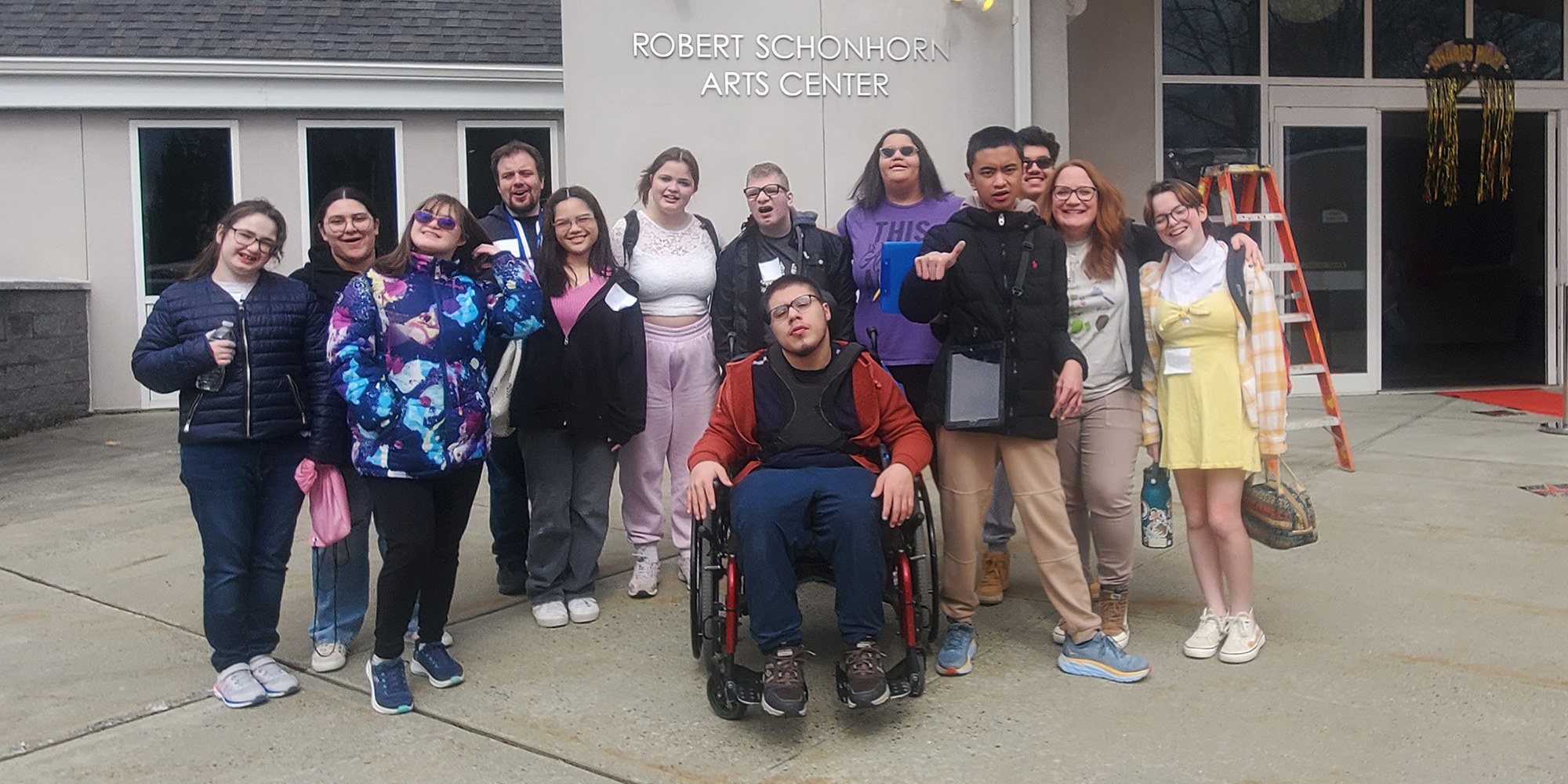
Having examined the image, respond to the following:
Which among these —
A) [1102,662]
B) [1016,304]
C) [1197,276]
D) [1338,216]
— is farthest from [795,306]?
[1338,216]

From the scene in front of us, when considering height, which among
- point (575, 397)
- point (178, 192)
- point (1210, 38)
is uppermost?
point (1210, 38)

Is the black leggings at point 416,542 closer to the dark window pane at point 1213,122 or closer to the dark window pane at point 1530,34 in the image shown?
the dark window pane at point 1213,122

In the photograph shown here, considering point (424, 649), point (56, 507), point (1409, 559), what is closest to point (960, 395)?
point (424, 649)

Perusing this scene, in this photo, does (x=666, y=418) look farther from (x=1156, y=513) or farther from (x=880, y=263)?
(x=1156, y=513)

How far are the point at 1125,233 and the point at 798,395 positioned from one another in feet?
4.02

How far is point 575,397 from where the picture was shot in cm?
461

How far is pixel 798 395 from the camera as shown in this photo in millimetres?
4008

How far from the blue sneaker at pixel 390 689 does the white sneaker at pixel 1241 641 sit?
2575mm

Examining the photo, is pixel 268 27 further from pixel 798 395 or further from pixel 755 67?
pixel 798 395

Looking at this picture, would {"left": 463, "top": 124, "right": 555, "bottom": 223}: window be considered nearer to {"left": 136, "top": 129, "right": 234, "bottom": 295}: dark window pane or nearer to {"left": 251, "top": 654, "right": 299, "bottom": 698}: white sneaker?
{"left": 136, "top": 129, "right": 234, "bottom": 295}: dark window pane

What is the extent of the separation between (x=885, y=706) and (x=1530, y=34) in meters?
9.70

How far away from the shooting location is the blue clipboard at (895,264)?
429cm

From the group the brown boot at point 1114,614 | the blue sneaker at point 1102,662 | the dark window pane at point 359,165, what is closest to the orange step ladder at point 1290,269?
the brown boot at point 1114,614

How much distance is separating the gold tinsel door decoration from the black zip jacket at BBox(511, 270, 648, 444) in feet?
27.5
